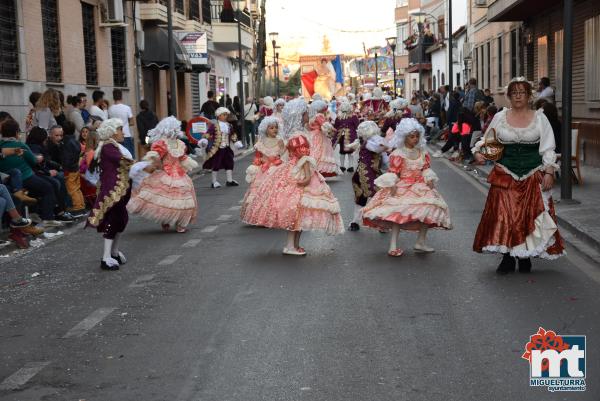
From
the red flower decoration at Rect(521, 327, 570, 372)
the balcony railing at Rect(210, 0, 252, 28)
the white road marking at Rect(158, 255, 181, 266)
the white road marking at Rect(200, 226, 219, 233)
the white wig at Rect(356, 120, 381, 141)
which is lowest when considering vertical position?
the white road marking at Rect(200, 226, 219, 233)

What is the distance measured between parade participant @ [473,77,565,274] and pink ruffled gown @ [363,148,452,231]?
1.07m

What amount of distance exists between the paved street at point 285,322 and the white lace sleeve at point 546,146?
1014 millimetres

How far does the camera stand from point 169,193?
498 inches

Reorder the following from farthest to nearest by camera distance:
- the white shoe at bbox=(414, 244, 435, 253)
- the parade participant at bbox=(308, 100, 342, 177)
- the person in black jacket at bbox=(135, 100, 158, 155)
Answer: the person in black jacket at bbox=(135, 100, 158, 155) → the parade participant at bbox=(308, 100, 342, 177) → the white shoe at bbox=(414, 244, 435, 253)

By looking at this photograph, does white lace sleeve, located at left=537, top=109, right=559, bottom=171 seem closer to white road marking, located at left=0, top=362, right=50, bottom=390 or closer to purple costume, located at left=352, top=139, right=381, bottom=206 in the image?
purple costume, located at left=352, top=139, right=381, bottom=206

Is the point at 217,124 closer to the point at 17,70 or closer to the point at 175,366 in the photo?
the point at 17,70

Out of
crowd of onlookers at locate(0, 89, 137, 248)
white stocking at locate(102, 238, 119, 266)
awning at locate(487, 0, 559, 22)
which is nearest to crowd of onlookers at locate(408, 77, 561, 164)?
awning at locate(487, 0, 559, 22)

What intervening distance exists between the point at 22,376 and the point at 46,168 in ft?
28.1

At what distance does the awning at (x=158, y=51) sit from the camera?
29.8 metres

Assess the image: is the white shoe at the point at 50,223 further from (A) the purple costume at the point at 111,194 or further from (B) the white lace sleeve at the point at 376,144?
(B) the white lace sleeve at the point at 376,144

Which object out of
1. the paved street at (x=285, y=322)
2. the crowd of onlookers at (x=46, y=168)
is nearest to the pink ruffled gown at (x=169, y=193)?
the paved street at (x=285, y=322)

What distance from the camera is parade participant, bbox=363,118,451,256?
394 inches

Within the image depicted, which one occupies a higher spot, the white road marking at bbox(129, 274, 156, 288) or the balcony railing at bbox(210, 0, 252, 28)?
the balcony railing at bbox(210, 0, 252, 28)

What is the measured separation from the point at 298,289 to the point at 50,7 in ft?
50.3
